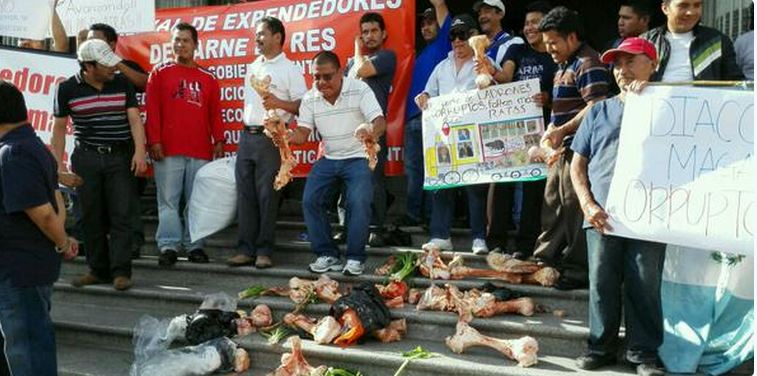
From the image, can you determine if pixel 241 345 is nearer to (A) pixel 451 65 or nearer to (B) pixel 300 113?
(B) pixel 300 113

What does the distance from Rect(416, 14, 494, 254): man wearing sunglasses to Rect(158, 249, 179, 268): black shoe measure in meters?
2.30

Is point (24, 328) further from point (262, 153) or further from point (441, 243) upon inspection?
point (441, 243)

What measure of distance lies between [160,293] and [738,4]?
17.4 feet

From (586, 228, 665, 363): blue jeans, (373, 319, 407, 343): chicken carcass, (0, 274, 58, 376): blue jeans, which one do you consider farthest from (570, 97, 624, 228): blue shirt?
(0, 274, 58, 376): blue jeans

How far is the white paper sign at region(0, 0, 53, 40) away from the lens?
8203 mm

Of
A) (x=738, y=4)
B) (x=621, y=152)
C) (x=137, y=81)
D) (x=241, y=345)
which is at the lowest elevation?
(x=241, y=345)

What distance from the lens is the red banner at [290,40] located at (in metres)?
7.55

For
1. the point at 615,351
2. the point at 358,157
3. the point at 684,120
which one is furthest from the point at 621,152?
the point at 358,157

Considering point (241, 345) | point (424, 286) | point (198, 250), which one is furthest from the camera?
point (198, 250)

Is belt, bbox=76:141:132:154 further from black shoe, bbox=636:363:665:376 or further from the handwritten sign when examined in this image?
black shoe, bbox=636:363:665:376

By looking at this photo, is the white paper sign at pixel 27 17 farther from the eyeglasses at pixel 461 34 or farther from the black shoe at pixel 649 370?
the black shoe at pixel 649 370

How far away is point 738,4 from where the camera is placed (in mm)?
7105

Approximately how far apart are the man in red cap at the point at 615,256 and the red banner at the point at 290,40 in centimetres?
275

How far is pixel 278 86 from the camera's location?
7.05 meters
